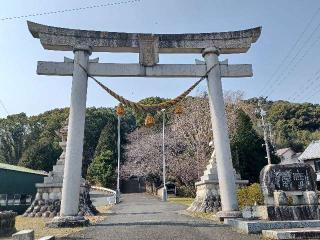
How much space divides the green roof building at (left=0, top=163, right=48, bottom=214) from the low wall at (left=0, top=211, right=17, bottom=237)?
10.3 meters

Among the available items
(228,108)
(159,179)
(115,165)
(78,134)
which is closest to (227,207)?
(78,134)

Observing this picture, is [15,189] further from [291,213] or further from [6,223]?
[291,213]

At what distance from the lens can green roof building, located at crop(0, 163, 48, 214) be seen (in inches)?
742

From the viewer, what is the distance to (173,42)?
12.4 m

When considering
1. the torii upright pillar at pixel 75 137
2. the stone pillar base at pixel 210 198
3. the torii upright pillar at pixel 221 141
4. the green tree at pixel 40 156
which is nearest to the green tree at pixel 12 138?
the green tree at pixel 40 156

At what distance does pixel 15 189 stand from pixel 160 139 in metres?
22.6

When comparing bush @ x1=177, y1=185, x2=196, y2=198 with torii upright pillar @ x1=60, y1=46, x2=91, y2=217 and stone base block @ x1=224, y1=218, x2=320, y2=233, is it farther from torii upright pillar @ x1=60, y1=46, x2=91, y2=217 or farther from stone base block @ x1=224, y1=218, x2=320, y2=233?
stone base block @ x1=224, y1=218, x2=320, y2=233

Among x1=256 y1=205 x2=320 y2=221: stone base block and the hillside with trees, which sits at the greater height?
the hillside with trees

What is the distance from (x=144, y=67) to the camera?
11.8m

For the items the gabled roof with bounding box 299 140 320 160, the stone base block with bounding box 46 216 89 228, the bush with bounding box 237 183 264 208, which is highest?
the gabled roof with bounding box 299 140 320 160

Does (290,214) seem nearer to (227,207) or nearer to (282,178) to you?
(282,178)

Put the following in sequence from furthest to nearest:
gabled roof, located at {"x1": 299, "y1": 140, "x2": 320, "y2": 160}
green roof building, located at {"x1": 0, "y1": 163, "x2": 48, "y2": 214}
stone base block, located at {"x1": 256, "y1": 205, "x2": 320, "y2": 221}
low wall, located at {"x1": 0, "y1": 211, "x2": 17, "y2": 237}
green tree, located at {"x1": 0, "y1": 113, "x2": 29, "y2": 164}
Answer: green tree, located at {"x1": 0, "y1": 113, "x2": 29, "y2": 164}
gabled roof, located at {"x1": 299, "y1": 140, "x2": 320, "y2": 160}
green roof building, located at {"x1": 0, "y1": 163, "x2": 48, "y2": 214}
stone base block, located at {"x1": 256, "y1": 205, "x2": 320, "y2": 221}
low wall, located at {"x1": 0, "y1": 211, "x2": 17, "y2": 237}

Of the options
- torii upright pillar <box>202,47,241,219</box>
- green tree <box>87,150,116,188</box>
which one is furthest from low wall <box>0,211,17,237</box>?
green tree <box>87,150,116,188</box>

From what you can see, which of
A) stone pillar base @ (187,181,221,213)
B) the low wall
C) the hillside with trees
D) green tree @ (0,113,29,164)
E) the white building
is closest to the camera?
the low wall
